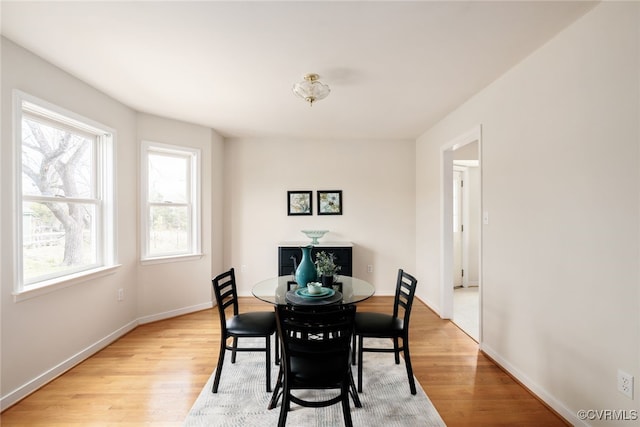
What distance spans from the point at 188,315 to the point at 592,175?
428cm

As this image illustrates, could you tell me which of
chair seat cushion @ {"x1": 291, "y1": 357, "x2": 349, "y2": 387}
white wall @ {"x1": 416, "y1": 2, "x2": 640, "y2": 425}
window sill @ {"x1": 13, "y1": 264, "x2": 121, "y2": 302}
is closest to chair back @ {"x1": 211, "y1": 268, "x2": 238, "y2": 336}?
chair seat cushion @ {"x1": 291, "y1": 357, "x2": 349, "y2": 387}

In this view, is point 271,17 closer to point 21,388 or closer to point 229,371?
point 229,371

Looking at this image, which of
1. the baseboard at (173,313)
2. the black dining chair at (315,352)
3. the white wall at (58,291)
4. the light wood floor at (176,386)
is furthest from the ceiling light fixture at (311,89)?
the baseboard at (173,313)

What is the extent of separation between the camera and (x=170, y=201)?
149 inches

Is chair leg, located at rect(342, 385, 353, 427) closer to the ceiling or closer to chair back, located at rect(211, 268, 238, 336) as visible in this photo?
chair back, located at rect(211, 268, 238, 336)

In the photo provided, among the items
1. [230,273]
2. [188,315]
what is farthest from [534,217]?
[188,315]

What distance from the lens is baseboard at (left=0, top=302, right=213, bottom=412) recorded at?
206 cm

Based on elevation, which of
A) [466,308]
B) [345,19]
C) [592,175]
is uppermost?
[345,19]

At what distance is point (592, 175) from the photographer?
172 centimetres

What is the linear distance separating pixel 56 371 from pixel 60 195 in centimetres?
150

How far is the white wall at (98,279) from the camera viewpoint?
2041 mm

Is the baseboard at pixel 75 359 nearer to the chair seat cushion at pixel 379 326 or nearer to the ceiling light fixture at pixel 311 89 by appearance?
the chair seat cushion at pixel 379 326

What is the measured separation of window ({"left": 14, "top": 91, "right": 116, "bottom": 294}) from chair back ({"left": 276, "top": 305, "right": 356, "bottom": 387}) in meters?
2.05

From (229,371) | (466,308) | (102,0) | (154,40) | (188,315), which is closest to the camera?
(102,0)
